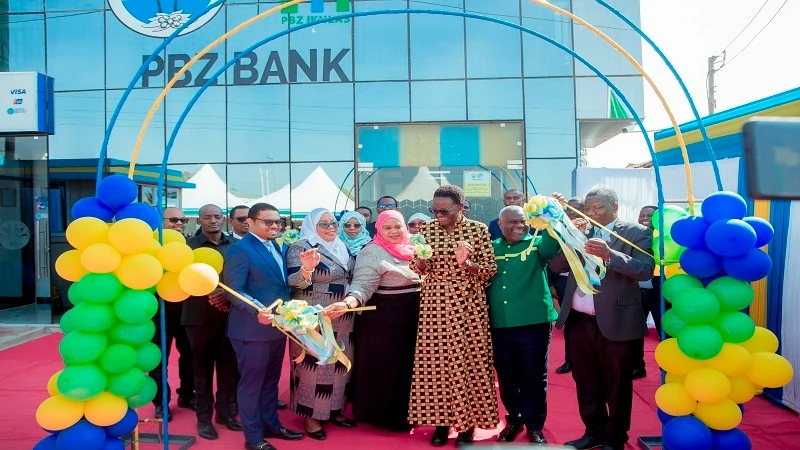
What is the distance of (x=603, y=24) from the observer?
1213cm

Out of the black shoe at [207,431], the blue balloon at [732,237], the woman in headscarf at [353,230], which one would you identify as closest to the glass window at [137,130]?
the woman in headscarf at [353,230]

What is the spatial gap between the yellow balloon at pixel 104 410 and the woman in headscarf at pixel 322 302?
138 centimetres

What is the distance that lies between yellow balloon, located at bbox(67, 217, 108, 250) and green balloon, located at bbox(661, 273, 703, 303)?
339cm

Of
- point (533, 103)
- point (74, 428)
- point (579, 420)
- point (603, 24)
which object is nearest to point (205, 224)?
point (74, 428)

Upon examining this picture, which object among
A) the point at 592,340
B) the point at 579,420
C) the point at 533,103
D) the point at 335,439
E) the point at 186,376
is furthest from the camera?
the point at 533,103

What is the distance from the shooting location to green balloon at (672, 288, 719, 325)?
337cm

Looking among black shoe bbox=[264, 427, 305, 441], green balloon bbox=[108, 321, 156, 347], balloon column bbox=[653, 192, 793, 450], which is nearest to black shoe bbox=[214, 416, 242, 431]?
black shoe bbox=[264, 427, 305, 441]

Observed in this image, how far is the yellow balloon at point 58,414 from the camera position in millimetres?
3389

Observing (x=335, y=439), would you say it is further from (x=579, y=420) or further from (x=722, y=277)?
(x=722, y=277)

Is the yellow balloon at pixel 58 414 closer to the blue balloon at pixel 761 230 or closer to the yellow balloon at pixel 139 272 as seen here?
the yellow balloon at pixel 139 272

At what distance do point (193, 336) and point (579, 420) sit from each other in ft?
10.4

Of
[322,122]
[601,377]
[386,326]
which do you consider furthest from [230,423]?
[322,122]

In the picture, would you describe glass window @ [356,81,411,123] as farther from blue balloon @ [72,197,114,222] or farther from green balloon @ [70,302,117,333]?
green balloon @ [70,302,117,333]

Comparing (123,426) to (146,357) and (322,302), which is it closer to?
(146,357)
